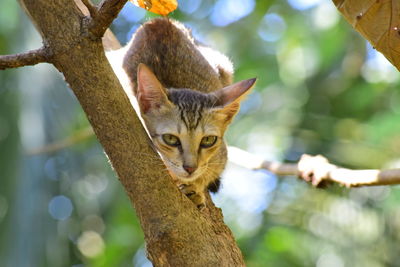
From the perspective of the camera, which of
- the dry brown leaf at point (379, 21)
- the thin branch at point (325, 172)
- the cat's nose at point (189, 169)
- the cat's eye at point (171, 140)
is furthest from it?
the cat's eye at point (171, 140)

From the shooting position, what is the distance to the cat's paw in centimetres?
345

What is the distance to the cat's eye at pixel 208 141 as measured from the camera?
154 inches

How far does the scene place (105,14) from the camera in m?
2.65

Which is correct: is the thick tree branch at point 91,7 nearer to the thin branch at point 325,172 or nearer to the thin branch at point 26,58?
the thin branch at point 26,58

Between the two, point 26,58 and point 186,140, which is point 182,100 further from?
point 26,58

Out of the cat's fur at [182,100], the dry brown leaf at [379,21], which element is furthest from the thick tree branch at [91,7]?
the dry brown leaf at [379,21]

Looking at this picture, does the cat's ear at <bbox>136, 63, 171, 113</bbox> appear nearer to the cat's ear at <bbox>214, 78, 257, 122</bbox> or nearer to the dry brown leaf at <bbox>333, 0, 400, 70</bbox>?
the cat's ear at <bbox>214, 78, 257, 122</bbox>

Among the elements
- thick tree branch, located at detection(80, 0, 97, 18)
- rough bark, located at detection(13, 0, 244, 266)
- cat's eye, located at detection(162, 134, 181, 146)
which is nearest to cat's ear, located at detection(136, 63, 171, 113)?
cat's eye, located at detection(162, 134, 181, 146)

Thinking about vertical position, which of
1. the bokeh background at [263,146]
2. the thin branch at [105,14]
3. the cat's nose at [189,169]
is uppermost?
the thin branch at [105,14]

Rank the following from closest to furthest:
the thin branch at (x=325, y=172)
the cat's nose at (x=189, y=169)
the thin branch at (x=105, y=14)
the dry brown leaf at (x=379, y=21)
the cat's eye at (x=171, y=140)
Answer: the dry brown leaf at (x=379, y=21)
the thin branch at (x=105, y=14)
the thin branch at (x=325, y=172)
the cat's nose at (x=189, y=169)
the cat's eye at (x=171, y=140)

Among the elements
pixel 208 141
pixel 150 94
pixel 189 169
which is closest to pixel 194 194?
pixel 189 169

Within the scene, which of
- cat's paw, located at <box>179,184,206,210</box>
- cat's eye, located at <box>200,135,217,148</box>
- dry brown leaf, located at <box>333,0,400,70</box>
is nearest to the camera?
dry brown leaf, located at <box>333,0,400,70</box>

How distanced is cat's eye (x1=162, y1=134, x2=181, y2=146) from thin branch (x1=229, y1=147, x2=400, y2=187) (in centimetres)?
61

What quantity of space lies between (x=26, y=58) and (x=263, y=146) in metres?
4.94
